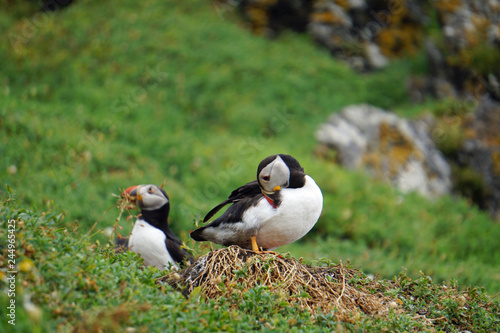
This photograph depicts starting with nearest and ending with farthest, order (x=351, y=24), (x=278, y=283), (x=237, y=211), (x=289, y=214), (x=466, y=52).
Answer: (x=278, y=283) → (x=289, y=214) → (x=237, y=211) → (x=466, y=52) → (x=351, y=24)

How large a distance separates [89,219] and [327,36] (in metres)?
7.41

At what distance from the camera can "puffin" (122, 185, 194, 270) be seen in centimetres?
362

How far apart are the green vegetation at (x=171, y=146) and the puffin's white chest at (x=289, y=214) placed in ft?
1.88

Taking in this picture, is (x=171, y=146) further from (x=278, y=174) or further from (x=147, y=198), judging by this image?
(x=278, y=174)

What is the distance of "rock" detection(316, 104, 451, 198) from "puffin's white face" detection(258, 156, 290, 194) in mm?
4781

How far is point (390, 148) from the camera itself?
26.3ft

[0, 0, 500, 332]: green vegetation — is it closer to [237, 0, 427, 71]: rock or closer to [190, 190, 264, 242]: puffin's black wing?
[237, 0, 427, 71]: rock

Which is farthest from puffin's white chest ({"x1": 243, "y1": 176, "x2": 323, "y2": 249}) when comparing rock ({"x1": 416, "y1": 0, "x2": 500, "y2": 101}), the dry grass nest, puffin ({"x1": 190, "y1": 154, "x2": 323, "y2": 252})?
rock ({"x1": 416, "y1": 0, "x2": 500, "y2": 101})

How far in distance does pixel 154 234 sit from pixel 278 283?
1.31m

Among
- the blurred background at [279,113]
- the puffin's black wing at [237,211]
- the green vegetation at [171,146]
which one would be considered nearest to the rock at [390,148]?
the blurred background at [279,113]

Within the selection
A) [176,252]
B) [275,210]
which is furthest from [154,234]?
[275,210]

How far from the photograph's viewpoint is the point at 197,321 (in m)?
2.28

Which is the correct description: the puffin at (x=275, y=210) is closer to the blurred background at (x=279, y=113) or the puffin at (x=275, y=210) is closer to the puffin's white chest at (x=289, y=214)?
the puffin's white chest at (x=289, y=214)

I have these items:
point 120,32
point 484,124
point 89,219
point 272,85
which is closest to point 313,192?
point 89,219
